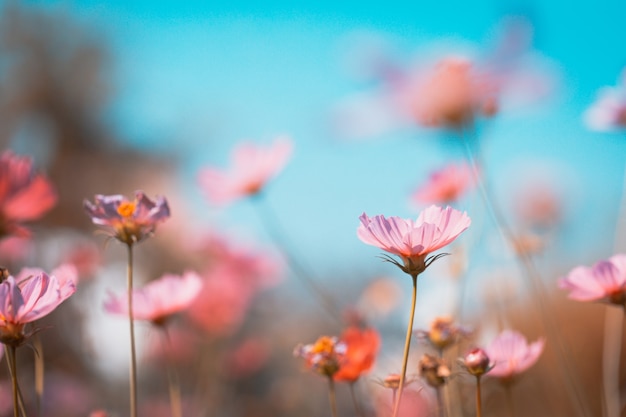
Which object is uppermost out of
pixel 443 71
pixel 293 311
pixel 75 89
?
pixel 75 89

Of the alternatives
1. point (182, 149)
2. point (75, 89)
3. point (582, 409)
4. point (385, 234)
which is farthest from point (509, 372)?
point (75, 89)

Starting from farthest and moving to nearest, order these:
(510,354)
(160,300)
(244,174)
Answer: (244,174)
(160,300)
(510,354)

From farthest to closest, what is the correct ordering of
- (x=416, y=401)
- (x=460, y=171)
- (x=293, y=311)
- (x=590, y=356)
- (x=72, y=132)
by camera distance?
(x=72, y=132), (x=293, y=311), (x=590, y=356), (x=460, y=171), (x=416, y=401)

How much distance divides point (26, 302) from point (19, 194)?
30 cm

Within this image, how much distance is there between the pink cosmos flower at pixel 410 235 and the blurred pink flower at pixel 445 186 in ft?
1.39

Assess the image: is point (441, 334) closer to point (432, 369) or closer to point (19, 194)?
point (432, 369)

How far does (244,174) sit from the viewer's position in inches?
42.6

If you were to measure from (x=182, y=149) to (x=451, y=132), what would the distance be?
424cm

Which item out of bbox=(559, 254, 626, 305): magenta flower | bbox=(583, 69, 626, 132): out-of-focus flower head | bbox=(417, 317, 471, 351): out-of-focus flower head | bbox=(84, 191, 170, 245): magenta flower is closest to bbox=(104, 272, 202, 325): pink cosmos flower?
bbox=(84, 191, 170, 245): magenta flower

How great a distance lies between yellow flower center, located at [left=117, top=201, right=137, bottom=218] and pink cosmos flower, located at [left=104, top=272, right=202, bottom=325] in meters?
0.13

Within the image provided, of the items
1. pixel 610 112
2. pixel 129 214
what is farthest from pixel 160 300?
pixel 610 112

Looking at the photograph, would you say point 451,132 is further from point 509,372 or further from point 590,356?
point 590,356

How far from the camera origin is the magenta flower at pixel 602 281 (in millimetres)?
506

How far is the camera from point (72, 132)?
4473 millimetres
